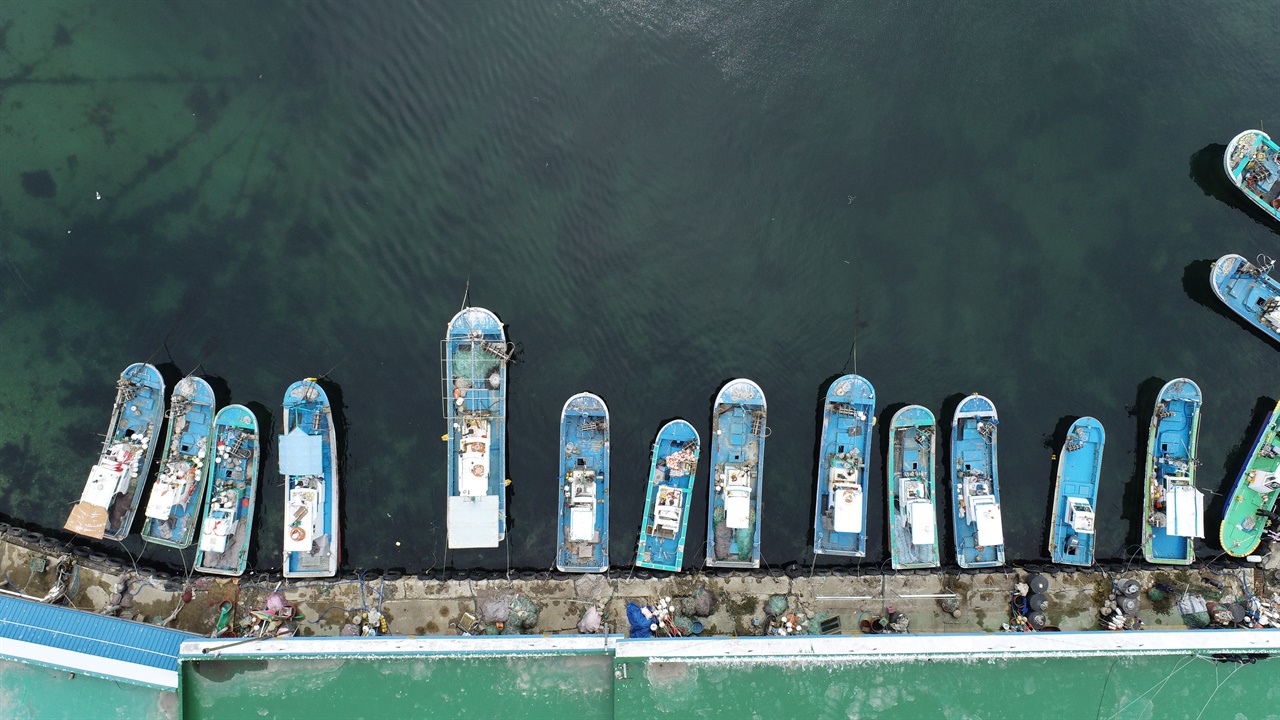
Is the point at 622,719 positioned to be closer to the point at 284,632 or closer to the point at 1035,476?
the point at 284,632

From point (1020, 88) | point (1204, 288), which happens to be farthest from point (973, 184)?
point (1204, 288)

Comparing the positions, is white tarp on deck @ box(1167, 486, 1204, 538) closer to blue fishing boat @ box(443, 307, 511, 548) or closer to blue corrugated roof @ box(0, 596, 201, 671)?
blue fishing boat @ box(443, 307, 511, 548)

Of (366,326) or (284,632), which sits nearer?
(284,632)

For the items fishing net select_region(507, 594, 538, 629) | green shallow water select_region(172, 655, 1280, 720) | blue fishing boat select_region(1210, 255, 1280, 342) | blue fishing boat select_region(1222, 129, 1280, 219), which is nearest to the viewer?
green shallow water select_region(172, 655, 1280, 720)

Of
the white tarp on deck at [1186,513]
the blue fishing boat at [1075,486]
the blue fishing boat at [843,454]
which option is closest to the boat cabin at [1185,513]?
the white tarp on deck at [1186,513]

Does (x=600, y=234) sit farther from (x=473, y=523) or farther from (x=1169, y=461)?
(x=1169, y=461)

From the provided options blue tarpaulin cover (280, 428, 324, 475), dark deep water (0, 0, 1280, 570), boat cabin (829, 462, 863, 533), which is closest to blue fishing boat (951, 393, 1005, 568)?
dark deep water (0, 0, 1280, 570)
